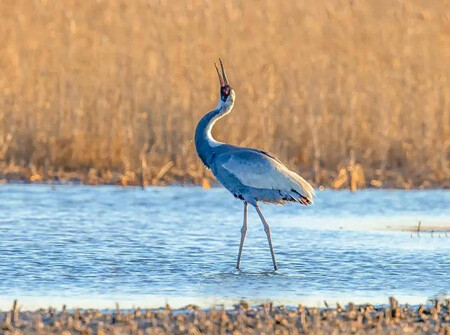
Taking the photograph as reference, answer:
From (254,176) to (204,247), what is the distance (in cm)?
74

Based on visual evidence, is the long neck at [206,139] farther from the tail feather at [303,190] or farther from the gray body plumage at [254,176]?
the tail feather at [303,190]

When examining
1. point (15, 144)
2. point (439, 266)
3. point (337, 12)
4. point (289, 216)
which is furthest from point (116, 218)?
point (337, 12)

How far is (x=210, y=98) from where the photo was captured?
1223 cm

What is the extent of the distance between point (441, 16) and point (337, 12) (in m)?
1.40

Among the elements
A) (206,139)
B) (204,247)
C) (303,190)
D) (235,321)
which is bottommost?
(235,321)

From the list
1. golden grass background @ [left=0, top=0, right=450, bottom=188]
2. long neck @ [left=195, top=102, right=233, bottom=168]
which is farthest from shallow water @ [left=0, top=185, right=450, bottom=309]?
long neck @ [left=195, top=102, right=233, bottom=168]

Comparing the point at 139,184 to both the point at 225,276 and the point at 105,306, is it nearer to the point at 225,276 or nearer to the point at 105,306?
the point at 225,276

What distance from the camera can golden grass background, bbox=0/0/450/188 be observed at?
38.7 feet

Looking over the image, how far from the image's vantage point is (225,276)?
283 inches

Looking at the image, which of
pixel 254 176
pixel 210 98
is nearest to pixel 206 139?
pixel 254 176

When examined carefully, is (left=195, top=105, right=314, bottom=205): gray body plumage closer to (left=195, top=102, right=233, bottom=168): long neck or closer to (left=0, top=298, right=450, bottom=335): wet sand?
(left=195, top=102, right=233, bottom=168): long neck

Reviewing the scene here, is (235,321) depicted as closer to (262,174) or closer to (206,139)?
(262,174)

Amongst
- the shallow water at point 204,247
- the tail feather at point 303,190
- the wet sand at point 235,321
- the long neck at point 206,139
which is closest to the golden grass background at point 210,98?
the shallow water at point 204,247

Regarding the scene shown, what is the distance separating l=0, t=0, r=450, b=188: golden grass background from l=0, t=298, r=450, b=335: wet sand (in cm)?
573
